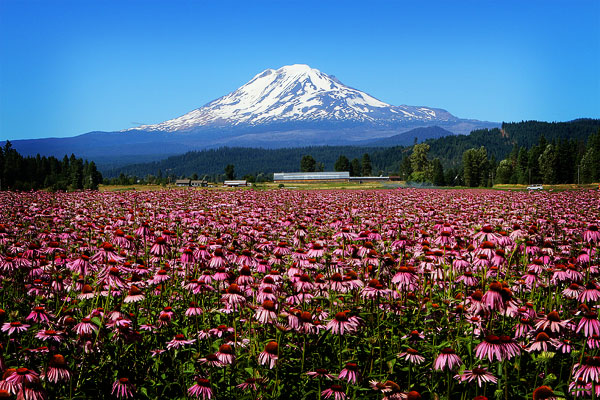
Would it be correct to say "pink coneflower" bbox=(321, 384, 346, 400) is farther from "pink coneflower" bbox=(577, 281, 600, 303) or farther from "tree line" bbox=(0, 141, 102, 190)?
"tree line" bbox=(0, 141, 102, 190)

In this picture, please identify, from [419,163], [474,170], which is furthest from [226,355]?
[419,163]

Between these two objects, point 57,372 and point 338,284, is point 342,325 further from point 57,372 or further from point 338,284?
point 57,372

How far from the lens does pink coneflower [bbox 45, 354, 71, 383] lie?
3.68 metres

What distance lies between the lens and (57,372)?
146 inches

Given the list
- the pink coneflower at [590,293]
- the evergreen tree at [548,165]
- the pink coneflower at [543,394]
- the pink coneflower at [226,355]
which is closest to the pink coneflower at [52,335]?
the pink coneflower at [226,355]

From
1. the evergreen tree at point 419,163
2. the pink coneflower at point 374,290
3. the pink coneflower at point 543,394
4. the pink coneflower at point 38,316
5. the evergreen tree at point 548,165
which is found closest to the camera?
the pink coneflower at point 543,394

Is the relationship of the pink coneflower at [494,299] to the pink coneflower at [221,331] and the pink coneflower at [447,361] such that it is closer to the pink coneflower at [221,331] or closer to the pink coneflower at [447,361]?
the pink coneflower at [447,361]

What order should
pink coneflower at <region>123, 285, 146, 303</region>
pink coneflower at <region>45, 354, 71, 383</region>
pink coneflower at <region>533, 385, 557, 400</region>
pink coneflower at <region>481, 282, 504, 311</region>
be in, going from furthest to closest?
pink coneflower at <region>123, 285, 146, 303</region>
pink coneflower at <region>481, 282, 504, 311</region>
pink coneflower at <region>45, 354, 71, 383</region>
pink coneflower at <region>533, 385, 557, 400</region>

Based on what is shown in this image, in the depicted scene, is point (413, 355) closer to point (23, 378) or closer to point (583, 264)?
point (23, 378)

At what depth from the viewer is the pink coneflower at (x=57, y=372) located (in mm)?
3680

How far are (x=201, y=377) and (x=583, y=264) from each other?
257 inches

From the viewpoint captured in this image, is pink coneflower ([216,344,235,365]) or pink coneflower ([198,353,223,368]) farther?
pink coneflower ([198,353,223,368])

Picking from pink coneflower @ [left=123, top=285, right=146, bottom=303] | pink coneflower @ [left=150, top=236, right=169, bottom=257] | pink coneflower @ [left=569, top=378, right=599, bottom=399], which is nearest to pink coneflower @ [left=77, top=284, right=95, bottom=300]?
pink coneflower @ [left=123, top=285, right=146, bottom=303]

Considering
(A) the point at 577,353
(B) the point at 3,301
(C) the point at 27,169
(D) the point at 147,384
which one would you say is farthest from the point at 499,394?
(C) the point at 27,169
